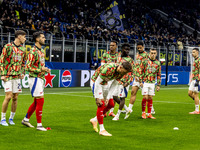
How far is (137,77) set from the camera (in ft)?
38.6

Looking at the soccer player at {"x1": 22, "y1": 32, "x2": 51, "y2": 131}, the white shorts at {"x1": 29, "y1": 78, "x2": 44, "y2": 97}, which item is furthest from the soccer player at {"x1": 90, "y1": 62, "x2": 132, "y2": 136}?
the white shorts at {"x1": 29, "y1": 78, "x2": 44, "y2": 97}

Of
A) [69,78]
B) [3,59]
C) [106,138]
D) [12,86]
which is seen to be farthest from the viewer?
[69,78]

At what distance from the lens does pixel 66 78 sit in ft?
81.7

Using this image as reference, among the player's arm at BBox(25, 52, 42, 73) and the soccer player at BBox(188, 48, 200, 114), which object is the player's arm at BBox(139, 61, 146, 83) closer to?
the soccer player at BBox(188, 48, 200, 114)

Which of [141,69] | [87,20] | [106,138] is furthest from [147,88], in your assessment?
[87,20]

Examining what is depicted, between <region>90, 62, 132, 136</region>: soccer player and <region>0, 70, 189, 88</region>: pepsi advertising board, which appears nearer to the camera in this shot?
<region>90, 62, 132, 136</region>: soccer player

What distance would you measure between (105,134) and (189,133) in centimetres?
211

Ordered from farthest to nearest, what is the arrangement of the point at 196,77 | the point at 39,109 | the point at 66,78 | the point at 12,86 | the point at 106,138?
1. the point at 66,78
2. the point at 196,77
3. the point at 12,86
4. the point at 39,109
5. the point at 106,138

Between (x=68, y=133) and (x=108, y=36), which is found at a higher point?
(x=108, y=36)

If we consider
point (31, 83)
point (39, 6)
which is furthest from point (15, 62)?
point (39, 6)

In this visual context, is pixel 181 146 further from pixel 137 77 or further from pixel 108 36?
pixel 108 36

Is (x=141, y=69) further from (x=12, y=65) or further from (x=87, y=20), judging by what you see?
(x=87, y=20)

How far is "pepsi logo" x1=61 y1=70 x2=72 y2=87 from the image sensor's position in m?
24.6

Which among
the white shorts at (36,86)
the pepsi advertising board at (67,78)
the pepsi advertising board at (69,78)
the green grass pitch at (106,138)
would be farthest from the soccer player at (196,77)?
the pepsi advertising board at (69,78)
